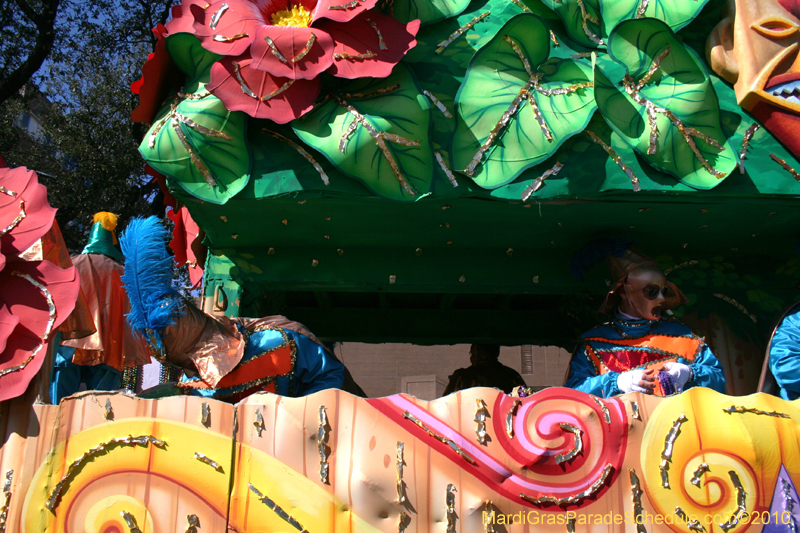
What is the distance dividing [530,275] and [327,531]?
1.98m

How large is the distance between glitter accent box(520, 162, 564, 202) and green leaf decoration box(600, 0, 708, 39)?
707 millimetres

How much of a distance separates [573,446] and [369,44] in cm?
188

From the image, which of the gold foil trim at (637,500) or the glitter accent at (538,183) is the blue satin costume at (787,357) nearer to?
the gold foil trim at (637,500)

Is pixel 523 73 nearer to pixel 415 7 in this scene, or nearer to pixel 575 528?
pixel 415 7

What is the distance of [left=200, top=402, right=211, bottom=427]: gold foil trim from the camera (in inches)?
95.7

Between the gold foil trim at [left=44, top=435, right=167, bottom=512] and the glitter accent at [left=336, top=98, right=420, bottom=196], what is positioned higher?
the glitter accent at [left=336, top=98, right=420, bottom=196]

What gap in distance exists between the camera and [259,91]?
10.3 feet

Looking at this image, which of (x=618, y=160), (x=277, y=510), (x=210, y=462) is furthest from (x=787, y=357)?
(x=210, y=462)

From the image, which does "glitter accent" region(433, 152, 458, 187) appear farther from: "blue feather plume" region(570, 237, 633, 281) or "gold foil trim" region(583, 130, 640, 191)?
"blue feather plume" region(570, 237, 633, 281)

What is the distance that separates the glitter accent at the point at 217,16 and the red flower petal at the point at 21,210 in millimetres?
996

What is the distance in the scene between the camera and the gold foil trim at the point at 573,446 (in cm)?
238

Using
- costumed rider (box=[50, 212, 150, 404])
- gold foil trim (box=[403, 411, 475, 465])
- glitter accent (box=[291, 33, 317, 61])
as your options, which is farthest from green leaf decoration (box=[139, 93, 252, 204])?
gold foil trim (box=[403, 411, 475, 465])

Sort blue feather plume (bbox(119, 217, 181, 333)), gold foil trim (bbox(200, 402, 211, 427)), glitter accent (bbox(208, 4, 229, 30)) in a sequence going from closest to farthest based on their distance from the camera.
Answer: gold foil trim (bbox(200, 402, 211, 427)), blue feather plume (bbox(119, 217, 181, 333)), glitter accent (bbox(208, 4, 229, 30))

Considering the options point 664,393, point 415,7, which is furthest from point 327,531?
point 415,7
